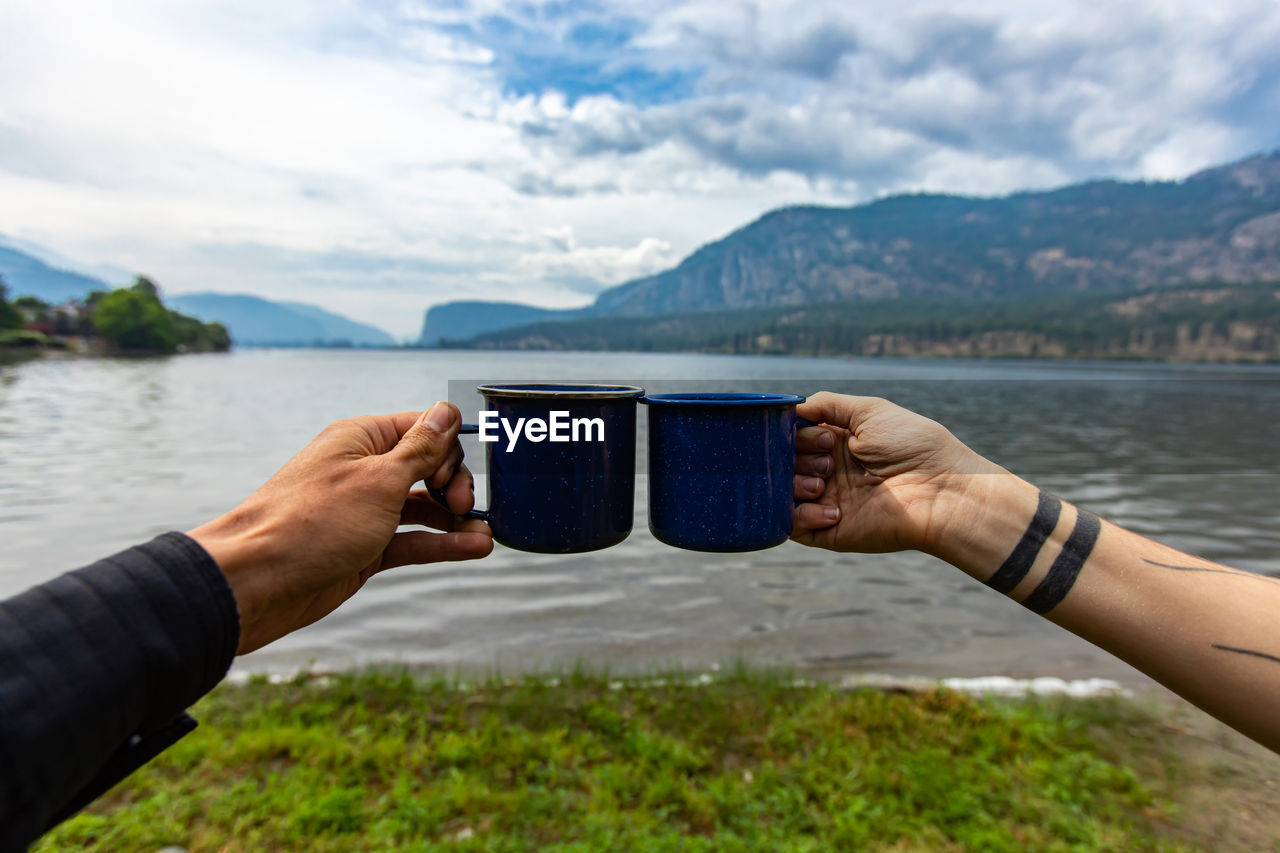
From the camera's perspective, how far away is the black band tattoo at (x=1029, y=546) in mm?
2023

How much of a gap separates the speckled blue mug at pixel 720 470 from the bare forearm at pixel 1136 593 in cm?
71

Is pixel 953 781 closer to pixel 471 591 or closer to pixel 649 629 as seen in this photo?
pixel 649 629

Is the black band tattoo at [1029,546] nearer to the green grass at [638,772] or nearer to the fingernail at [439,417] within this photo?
the fingernail at [439,417]

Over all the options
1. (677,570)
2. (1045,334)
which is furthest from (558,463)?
(1045,334)

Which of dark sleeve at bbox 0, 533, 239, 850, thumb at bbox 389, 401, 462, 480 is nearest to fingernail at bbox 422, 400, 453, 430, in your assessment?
thumb at bbox 389, 401, 462, 480

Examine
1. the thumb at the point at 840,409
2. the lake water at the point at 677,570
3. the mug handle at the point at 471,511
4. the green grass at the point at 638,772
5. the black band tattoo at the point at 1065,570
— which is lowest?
the lake water at the point at 677,570

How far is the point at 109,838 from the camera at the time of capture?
3314 millimetres

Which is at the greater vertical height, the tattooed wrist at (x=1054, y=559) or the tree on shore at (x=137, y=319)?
the tree on shore at (x=137, y=319)

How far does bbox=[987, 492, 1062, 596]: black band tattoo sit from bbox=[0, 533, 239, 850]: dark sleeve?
219cm

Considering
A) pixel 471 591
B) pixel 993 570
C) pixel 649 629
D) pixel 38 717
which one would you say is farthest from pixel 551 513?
pixel 471 591

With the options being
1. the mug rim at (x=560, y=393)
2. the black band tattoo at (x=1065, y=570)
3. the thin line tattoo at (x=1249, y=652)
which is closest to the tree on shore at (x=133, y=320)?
the mug rim at (x=560, y=393)

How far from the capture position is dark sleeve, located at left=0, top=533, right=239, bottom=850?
0.99m

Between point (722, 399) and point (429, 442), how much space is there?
95cm

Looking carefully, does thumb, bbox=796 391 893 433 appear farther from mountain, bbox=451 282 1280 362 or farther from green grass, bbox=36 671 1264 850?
mountain, bbox=451 282 1280 362
